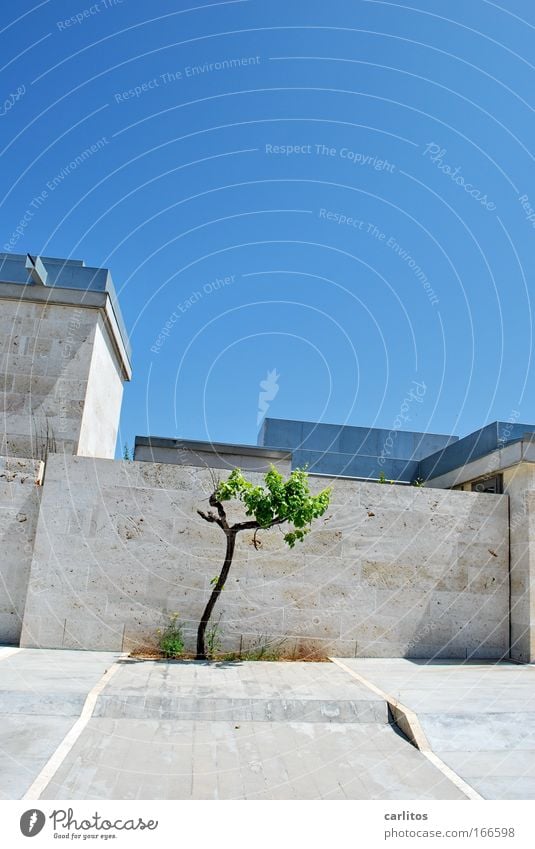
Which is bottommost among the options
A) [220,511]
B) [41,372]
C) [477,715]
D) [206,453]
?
[477,715]

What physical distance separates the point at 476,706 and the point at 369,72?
8701mm

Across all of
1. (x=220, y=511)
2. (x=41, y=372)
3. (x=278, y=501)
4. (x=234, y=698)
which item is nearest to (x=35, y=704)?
(x=234, y=698)

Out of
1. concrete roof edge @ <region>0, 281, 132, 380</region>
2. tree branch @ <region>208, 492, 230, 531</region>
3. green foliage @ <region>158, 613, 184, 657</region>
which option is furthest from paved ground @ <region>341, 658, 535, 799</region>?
concrete roof edge @ <region>0, 281, 132, 380</region>

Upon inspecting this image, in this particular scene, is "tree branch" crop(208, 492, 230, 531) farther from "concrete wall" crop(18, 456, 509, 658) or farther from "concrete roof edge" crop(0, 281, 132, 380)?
"concrete roof edge" crop(0, 281, 132, 380)

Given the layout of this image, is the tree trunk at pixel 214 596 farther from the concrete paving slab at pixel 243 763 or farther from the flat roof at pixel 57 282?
the flat roof at pixel 57 282

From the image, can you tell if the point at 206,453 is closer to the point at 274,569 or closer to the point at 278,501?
the point at 274,569

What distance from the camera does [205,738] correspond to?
5.93m

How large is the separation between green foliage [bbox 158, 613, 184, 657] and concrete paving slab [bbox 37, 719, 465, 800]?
3.02 metres

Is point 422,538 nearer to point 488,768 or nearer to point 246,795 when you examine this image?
point 488,768

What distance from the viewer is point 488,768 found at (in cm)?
534

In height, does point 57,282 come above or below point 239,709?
above

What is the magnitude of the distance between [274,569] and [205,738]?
417 cm

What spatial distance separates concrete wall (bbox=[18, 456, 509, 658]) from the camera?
9.46 meters
